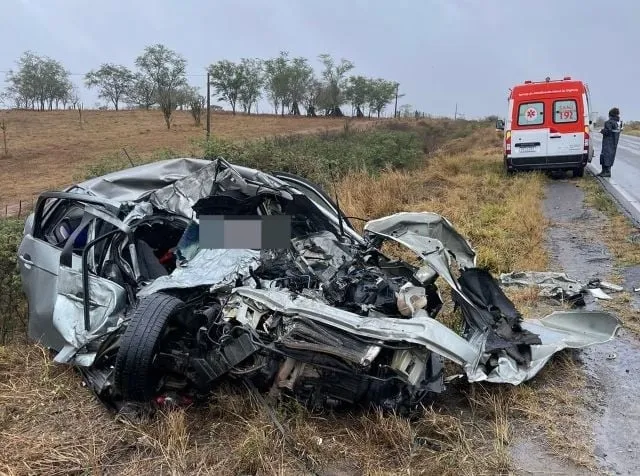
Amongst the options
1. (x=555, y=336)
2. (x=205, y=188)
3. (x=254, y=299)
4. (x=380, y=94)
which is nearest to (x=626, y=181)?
(x=555, y=336)

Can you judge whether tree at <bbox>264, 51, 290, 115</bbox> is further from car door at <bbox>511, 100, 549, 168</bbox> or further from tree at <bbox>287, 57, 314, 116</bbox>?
car door at <bbox>511, 100, 549, 168</bbox>

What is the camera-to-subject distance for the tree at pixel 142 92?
53938 mm

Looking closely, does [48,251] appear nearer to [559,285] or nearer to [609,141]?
[559,285]

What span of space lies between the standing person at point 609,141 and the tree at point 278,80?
1977 inches

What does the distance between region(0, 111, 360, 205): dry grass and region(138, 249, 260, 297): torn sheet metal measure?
13628 mm

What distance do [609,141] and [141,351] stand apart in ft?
42.2

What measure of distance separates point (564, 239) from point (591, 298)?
8.35 ft

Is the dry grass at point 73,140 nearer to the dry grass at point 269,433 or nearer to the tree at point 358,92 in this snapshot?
the dry grass at point 269,433

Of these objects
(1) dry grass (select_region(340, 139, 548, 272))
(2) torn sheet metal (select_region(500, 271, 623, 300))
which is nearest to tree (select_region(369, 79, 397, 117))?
(1) dry grass (select_region(340, 139, 548, 272))

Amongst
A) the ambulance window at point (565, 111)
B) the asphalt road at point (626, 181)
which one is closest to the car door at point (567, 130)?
the ambulance window at point (565, 111)

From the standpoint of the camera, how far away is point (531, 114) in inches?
474

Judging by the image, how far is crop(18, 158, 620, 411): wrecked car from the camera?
9.37 feet

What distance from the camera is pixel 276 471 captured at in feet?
8.46

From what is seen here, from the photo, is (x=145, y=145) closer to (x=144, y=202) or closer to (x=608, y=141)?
(x=608, y=141)
